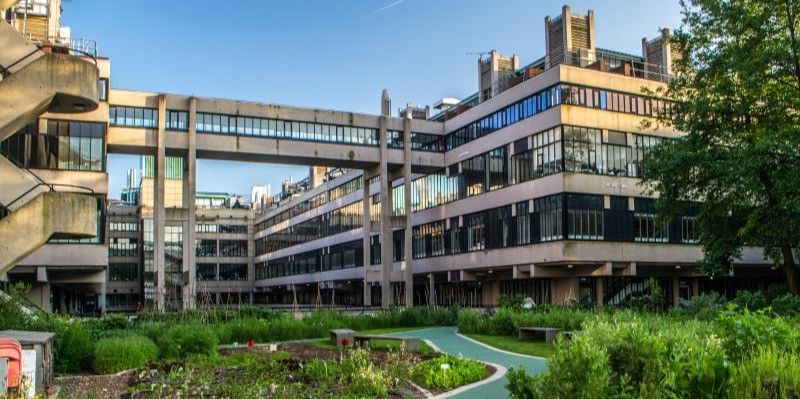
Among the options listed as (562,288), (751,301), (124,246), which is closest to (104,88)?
(562,288)

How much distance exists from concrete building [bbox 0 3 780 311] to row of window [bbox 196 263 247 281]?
170ft

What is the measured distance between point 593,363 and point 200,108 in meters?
47.7

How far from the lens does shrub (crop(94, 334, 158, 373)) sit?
16.9 m

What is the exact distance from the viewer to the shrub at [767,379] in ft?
26.4

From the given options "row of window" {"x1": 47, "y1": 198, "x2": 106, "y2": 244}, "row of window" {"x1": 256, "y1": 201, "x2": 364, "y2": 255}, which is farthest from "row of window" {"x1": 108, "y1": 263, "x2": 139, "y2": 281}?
"row of window" {"x1": 47, "y1": 198, "x2": 106, "y2": 244}

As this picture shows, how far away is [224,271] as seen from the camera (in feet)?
378

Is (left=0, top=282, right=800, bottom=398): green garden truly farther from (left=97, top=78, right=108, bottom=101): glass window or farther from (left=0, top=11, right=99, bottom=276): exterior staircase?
(left=97, top=78, right=108, bottom=101): glass window

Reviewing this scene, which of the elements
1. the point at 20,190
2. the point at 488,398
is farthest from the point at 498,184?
the point at 488,398

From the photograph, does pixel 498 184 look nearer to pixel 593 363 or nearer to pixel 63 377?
pixel 63 377

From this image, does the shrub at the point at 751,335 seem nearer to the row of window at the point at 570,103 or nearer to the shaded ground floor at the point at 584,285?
the shaded ground floor at the point at 584,285

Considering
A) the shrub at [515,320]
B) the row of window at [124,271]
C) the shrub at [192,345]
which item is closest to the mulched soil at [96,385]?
the shrub at [192,345]

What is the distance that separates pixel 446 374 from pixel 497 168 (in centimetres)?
4050

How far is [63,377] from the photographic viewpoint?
1565cm

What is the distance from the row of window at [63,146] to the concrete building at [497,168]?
392 mm
